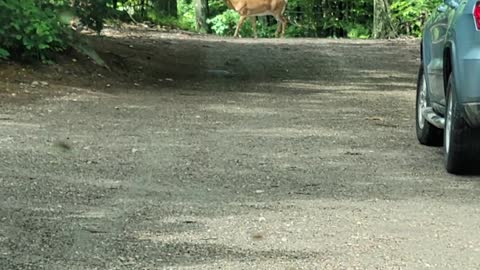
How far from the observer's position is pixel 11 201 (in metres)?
6.12

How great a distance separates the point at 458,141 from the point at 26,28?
6559 millimetres

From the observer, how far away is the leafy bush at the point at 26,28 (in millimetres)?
11945

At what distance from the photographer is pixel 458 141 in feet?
23.7

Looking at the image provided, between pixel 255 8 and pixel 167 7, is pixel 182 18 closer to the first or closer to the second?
pixel 167 7

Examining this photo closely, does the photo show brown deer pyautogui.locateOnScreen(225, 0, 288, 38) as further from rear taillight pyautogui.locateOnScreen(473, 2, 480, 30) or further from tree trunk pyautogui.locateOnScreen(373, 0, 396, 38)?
rear taillight pyautogui.locateOnScreen(473, 2, 480, 30)

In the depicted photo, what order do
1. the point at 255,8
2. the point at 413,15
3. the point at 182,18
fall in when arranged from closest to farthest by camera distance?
1. the point at 255,8
2. the point at 413,15
3. the point at 182,18

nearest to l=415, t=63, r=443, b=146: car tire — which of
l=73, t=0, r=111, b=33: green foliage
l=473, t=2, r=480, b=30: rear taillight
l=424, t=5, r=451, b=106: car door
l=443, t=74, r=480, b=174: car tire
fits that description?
l=424, t=5, r=451, b=106: car door

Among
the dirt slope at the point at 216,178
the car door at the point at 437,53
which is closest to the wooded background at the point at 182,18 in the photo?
the dirt slope at the point at 216,178

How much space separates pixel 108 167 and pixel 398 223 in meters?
2.56

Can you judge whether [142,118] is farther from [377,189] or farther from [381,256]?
[381,256]

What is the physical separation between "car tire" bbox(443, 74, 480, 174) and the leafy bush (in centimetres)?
625

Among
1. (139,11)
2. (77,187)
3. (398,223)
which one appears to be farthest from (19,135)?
(139,11)

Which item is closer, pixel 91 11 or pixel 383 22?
pixel 91 11

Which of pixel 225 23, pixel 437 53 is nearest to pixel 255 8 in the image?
pixel 225 23
